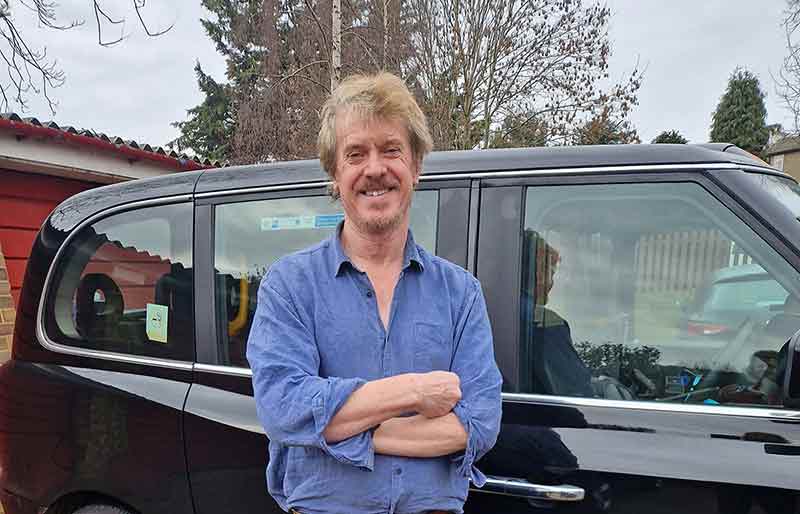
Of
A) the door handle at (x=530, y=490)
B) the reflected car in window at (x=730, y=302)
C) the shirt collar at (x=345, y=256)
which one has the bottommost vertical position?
the door handle at (x=530, y=490)

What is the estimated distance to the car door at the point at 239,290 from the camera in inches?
67.9

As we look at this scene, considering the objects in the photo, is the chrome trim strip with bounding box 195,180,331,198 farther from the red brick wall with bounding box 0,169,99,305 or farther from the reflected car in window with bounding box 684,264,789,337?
the red brick wall with bounding box 0,169,99,305

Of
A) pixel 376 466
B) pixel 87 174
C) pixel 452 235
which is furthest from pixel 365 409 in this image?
pixel 87 174

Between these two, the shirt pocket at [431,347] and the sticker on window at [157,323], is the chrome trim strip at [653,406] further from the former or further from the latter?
the sticker on window at [157,323]

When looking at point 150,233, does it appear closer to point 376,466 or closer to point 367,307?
point 367,307

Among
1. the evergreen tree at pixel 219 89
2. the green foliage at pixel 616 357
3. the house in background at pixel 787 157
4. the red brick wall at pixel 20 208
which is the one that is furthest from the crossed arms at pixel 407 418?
the house in background at pixel 787 157

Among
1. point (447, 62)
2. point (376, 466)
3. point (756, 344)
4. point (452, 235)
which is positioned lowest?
point (376, 466)

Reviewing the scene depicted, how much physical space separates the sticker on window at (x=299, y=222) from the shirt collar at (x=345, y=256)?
0.41m

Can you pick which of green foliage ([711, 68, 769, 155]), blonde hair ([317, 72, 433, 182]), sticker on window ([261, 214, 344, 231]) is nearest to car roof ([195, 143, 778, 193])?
sticker on window ([261, 214, 344, 231])

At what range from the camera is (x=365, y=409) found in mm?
1154

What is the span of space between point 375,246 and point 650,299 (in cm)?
85

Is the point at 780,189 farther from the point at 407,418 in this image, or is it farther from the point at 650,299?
the point at 407,418

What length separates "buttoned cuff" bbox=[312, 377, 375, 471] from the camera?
1.14 metres

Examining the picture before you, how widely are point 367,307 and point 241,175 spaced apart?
95cm
